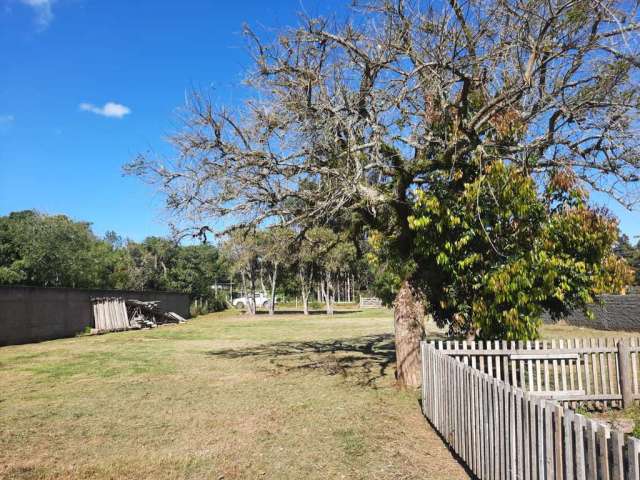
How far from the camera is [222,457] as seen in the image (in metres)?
6.06

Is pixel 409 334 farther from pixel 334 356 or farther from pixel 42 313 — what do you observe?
pixel 42 313

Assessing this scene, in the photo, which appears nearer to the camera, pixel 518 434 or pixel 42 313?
pixel 518 434

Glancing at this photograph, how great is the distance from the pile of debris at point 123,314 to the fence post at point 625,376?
24.4m

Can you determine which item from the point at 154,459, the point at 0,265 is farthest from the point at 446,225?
the point at 0,265

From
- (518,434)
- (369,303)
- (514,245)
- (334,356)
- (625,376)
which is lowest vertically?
(369,303)

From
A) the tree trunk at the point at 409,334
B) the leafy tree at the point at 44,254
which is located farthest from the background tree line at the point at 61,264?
the tree trunk at the point at 409,334

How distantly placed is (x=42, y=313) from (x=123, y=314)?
6.97 meters

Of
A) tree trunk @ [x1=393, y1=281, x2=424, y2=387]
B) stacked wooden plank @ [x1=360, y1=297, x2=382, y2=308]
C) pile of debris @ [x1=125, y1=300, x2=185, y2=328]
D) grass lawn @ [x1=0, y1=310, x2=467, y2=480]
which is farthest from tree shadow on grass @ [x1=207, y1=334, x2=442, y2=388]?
stacked wooden plank @ [x1=360, y1=297, x2=382, y2=308]

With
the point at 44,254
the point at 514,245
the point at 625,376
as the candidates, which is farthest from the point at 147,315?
the point at 625,376

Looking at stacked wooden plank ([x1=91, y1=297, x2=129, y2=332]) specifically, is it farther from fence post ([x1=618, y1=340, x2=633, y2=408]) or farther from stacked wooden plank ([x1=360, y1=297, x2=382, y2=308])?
stacked wooden plank ([x1=360, y1=297, x2=382, y2=308])

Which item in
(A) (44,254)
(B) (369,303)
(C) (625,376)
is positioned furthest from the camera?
(B) (369,303)

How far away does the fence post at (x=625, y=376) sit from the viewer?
27.3 feet

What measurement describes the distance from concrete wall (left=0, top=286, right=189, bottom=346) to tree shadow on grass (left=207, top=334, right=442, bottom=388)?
940 cm

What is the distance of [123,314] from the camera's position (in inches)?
1155
